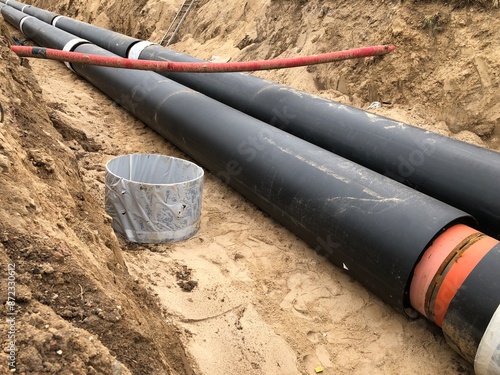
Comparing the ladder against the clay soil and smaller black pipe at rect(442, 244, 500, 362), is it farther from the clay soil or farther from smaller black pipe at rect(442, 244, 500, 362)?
smaller black pipe at rect(442, 244, 500, 362)

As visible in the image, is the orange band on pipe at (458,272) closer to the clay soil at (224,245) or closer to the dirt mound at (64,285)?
the clay soil at (224,245)

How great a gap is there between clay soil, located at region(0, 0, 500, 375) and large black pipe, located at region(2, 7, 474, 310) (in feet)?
0.93

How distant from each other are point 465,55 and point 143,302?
13.4 feet

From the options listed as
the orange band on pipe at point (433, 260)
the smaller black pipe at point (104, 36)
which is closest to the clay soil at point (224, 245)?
the orange band on pipe at point (433, 260)

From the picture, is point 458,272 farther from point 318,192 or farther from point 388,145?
point 388,145

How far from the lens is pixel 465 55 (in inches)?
181

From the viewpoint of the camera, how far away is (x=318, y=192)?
10.2ft

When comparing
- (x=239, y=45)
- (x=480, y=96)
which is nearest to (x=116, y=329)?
(x=480, y=96)

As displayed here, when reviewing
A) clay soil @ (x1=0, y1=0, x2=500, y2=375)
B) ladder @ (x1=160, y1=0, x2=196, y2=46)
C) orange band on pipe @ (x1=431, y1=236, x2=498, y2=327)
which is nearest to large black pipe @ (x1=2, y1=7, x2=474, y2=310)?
orange band on pipe @ (x1=431, y1=236, x2=498, y2=327)

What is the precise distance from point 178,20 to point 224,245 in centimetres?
664

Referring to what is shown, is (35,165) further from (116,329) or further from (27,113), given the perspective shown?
(116,329)

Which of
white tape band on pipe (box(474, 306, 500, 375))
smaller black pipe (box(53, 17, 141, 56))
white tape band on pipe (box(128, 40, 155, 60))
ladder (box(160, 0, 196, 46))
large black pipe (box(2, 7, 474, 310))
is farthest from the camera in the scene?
ladder (box(160, 0, 196, 46))

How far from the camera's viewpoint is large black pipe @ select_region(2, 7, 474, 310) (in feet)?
8.70

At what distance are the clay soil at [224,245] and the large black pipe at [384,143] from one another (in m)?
0.80
